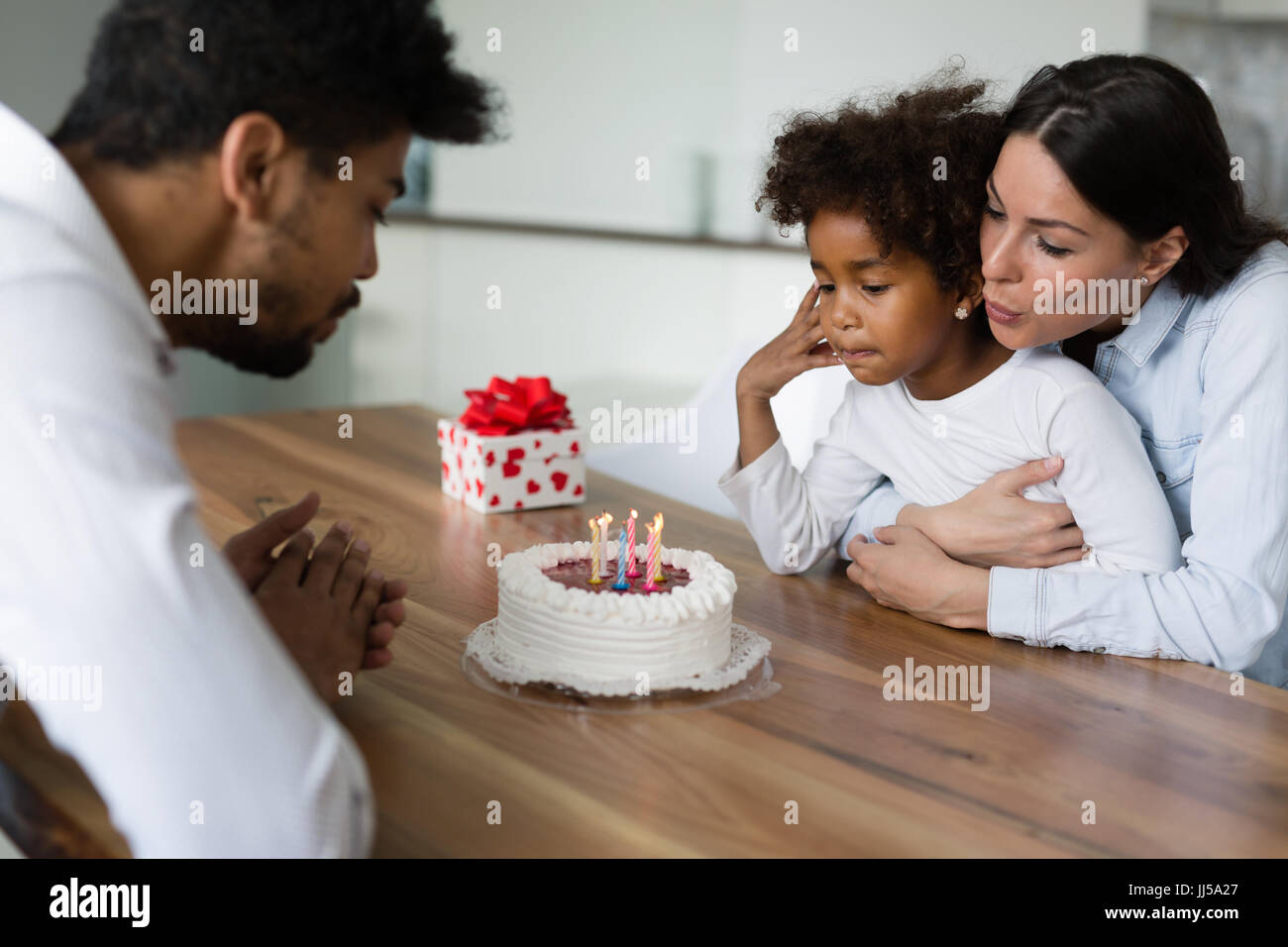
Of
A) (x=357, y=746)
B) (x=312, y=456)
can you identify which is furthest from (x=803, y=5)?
(x=357, y=746)

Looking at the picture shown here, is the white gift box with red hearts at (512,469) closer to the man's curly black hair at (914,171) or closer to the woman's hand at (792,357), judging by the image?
the woman's hand at (792,357)

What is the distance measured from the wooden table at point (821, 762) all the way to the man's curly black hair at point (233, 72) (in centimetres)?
50

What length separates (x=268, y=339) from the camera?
1.05 meters

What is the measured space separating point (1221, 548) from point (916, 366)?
0.40m

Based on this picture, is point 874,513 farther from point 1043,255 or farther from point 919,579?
point 1043,255

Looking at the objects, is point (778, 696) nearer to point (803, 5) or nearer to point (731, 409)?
point (731, 409)

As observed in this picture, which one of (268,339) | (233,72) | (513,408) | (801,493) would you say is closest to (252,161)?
(233,72)

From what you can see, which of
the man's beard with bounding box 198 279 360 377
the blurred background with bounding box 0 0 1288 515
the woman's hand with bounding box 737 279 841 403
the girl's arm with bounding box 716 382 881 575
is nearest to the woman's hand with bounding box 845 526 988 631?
the girl's arm with bounding box 716 382 881 575

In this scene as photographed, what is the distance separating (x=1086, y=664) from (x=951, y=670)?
157mm

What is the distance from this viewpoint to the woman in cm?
128

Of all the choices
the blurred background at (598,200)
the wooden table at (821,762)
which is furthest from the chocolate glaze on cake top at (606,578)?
the blurred background at (598,200)

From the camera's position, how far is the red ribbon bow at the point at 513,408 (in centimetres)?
191

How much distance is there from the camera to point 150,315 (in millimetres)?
860

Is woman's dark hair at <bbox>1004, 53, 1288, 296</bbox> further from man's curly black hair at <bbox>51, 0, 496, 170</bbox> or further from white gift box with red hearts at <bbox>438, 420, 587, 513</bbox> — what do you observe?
white gift box with red hearts at <bbox>438, 420, 587, 513</bbox>
